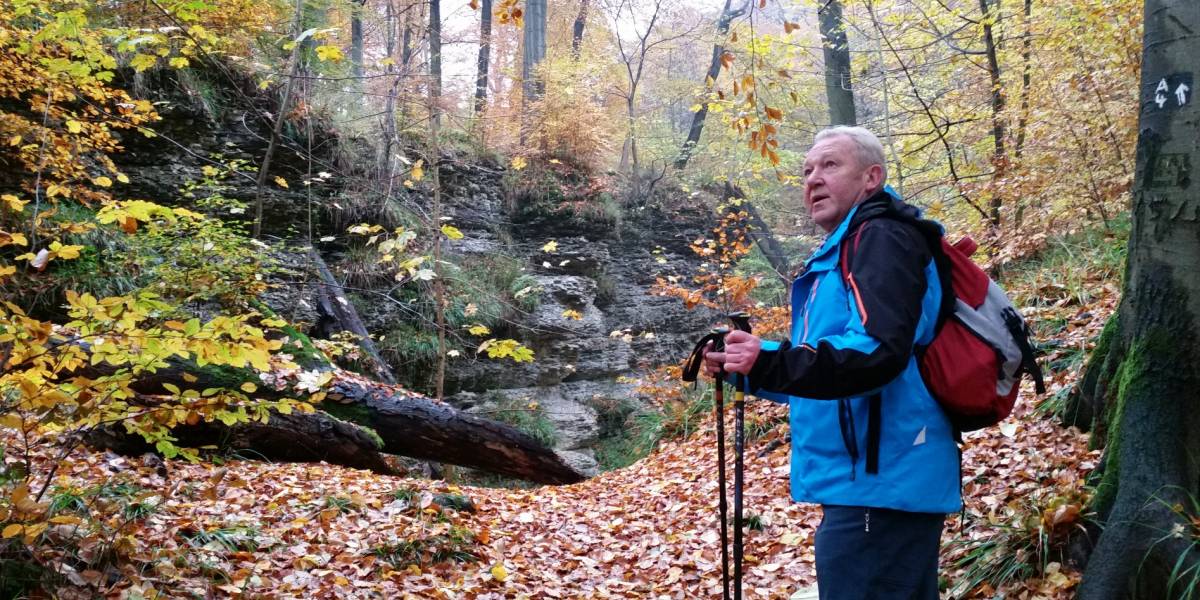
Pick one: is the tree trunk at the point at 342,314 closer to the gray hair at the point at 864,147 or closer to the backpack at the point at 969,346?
the gray hair at the point at 864,147

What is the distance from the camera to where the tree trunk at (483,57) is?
16.1m

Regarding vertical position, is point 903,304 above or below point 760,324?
above

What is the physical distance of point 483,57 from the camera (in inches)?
731

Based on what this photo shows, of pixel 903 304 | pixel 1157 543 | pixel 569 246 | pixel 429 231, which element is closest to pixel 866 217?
pixel 903 304

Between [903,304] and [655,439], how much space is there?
8.22 meters

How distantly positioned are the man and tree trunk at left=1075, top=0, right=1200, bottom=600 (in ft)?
4.45

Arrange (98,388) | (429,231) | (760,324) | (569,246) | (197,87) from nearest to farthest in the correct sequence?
1. (98,388)
2. (760,324)
3. (197,87)
4. (429,231)
5. (569,246)

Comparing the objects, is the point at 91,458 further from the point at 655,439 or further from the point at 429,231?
the point at 429,231

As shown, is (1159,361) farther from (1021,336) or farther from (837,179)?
(837,179)

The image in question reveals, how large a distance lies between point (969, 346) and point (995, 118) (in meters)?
7.36

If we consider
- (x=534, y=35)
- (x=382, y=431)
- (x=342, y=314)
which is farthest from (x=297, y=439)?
(x=534, y=35)

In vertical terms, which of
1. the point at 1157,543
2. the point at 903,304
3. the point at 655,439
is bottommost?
the point at 655,439

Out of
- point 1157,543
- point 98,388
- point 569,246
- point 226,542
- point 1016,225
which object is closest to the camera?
point 1157,543

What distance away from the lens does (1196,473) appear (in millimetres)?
2770
